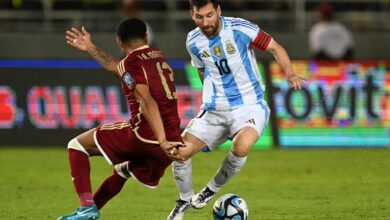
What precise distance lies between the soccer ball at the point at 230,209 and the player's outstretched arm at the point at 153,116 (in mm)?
822

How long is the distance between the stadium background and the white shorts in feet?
7.21

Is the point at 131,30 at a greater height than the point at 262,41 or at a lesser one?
greater

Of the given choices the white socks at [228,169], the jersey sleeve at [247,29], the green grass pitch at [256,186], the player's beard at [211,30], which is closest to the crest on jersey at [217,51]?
the player's beard at [211,30]

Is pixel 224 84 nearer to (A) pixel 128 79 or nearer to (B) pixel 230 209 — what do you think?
(B) pixel 230 209

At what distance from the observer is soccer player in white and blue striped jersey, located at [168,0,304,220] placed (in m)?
9.30

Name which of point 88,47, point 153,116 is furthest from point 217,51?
point 153,116

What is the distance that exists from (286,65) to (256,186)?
12.0ft

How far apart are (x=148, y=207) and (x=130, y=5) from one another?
7.92 meters

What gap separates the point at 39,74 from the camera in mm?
17031

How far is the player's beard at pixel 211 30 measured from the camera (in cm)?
937

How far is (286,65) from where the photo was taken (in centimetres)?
917

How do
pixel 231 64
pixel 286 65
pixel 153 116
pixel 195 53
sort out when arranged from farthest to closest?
pixel 195 53
pixel 231 64
pixel 286 65
pixel 153 116

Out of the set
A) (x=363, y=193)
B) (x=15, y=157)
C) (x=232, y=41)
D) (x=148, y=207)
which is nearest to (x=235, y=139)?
(x=232, y=41)

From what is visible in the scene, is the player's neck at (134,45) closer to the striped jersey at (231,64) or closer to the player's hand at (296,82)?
the striped jersey at (231,64)
